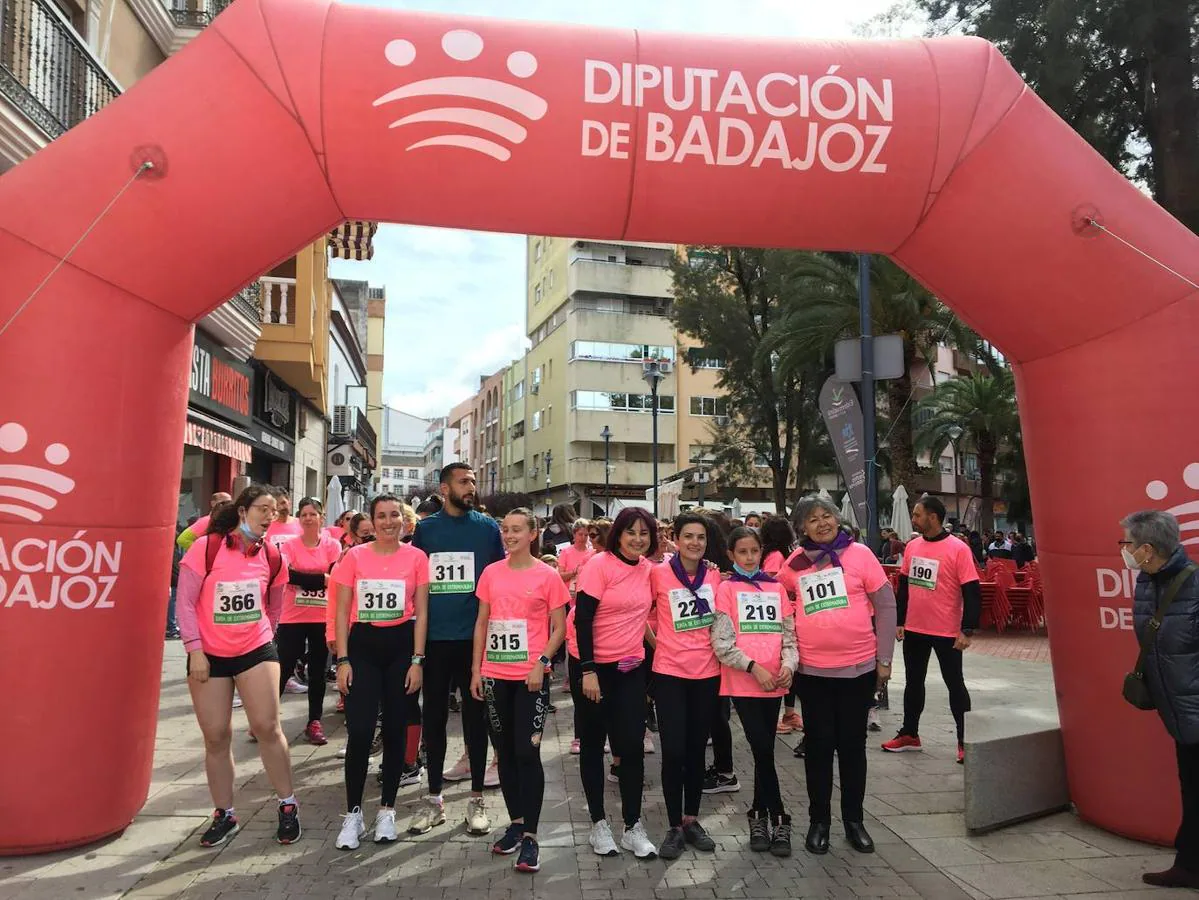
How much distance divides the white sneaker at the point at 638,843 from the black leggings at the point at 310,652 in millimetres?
3196

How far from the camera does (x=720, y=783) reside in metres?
6.15

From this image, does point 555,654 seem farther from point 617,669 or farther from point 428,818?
point 428,818

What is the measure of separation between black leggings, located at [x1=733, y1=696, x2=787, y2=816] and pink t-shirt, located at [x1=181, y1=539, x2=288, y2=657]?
103 inches

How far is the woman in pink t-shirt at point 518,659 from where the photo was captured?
4758 mm

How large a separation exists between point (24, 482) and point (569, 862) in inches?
131

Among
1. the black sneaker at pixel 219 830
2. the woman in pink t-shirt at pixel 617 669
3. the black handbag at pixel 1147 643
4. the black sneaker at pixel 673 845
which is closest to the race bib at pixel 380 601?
the woman in pink t-shirt at pixel 617 669

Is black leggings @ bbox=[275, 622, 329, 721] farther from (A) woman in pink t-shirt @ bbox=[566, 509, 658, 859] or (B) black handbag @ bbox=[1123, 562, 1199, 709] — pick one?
(B) black handbag @ bbox=[1123, 562, 1199, 709]

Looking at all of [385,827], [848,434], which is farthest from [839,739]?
[848,434]

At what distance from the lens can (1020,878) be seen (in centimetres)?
461

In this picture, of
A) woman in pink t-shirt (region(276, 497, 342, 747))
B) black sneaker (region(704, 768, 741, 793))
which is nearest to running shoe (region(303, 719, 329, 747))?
woman in pink t-shirt (region(276, 497, 342, 747))

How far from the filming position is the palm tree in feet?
115

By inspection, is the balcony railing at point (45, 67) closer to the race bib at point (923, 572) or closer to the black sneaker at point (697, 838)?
the black sneaker at point (697, 838)

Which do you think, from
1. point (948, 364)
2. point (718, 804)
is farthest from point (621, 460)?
point (718, 804)

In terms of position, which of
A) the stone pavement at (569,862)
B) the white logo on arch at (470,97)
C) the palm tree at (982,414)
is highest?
the palm tree at (982,414)
